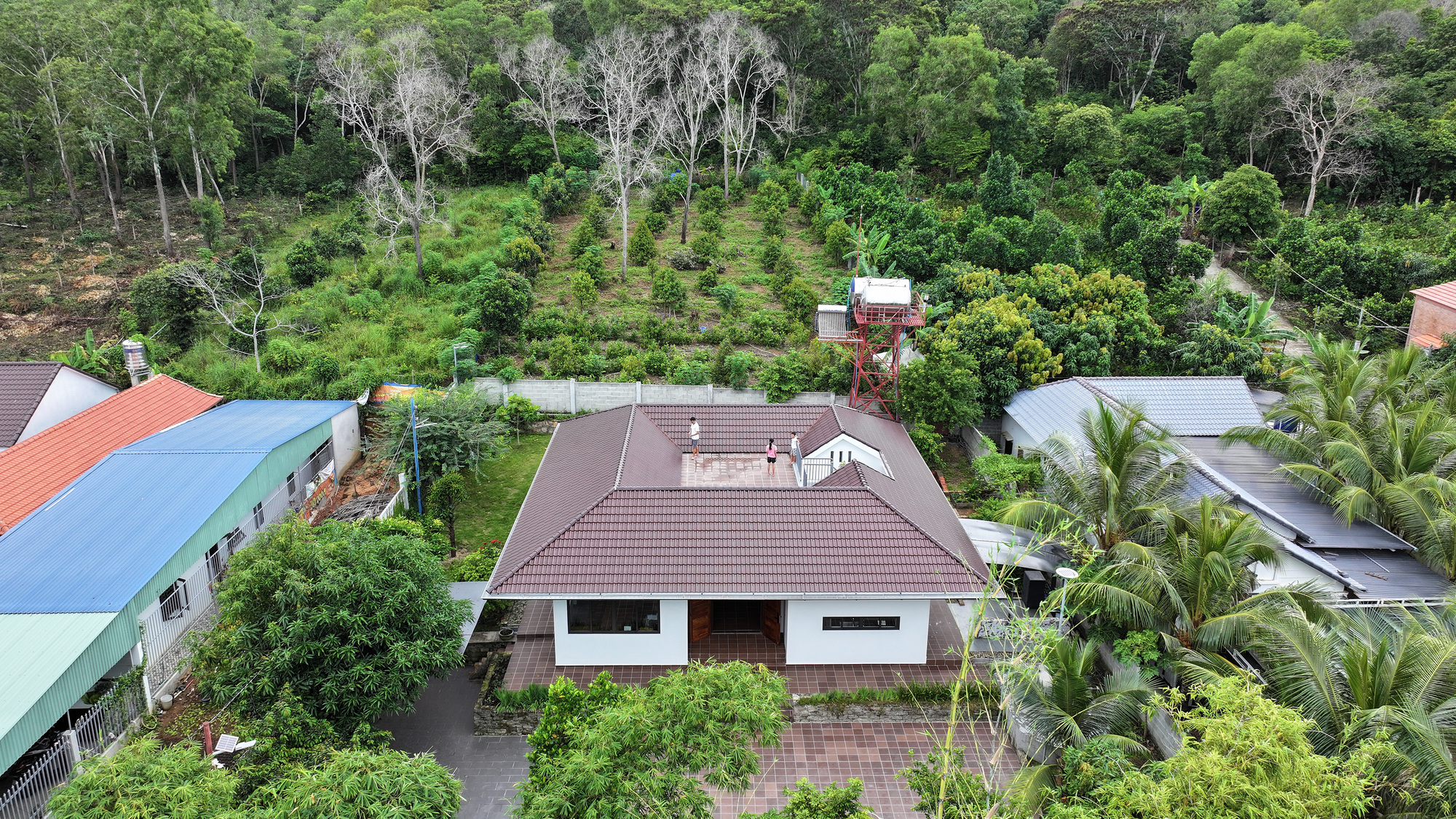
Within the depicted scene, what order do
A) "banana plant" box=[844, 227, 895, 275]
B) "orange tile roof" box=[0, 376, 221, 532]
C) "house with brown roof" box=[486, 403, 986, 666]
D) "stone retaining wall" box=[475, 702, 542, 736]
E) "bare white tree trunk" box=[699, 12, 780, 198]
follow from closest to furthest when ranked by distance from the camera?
"stone retaining wall" box=[475, 702, 542, 736] → "house with brown roof" box=[486, 403, 986, 666] → "orange tile roof" box=[0, 376, 221, 532] → "banana plant" box=[844, 227, 895, 275] → "bare white tree trunk" box=[699, 12, 780, 198]

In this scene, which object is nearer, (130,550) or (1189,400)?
(130,550)

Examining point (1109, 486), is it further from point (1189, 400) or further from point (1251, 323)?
point (1251, 323)

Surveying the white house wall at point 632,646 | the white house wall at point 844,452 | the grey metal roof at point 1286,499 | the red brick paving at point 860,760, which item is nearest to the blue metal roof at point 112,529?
the white house wall at point 632,646

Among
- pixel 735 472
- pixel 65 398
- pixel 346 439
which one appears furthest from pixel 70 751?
pixel 65 398

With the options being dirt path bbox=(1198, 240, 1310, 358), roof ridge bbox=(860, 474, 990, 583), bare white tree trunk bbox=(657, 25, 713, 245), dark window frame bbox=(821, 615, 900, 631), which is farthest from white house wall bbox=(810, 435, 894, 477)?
bare white tree trunk bbox=(657, 25, 713, 245)

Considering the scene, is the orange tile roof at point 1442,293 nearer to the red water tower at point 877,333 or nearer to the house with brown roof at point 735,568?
the red water tower at point 877,333

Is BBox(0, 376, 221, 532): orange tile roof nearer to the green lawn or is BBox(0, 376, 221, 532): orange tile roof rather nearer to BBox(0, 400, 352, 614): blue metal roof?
BBox(0, 400, 352, 614): blue metal roof
